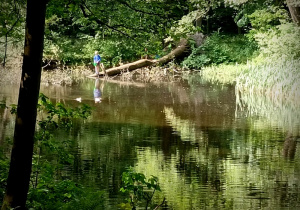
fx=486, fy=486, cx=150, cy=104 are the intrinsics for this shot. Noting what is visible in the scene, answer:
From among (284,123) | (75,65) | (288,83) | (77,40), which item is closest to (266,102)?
(288,83)

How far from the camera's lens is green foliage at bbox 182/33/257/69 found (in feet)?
85.6

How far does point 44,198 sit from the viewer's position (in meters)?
3.67

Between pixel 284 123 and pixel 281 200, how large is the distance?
5.18 metres

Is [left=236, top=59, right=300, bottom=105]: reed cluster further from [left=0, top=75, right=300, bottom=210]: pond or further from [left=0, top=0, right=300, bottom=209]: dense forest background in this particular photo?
[left=0, top=75, right=300, bottom=210]: pond

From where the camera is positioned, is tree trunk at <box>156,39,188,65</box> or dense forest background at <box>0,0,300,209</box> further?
tree trunk at <box>156,39,188,65</box>

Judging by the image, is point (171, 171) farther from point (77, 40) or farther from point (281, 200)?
point (77, 40)

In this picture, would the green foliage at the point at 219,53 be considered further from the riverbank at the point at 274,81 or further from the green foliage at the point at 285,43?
the riverbank at the point at 274,81

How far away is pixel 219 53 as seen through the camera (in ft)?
87.4

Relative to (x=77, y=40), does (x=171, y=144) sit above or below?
below

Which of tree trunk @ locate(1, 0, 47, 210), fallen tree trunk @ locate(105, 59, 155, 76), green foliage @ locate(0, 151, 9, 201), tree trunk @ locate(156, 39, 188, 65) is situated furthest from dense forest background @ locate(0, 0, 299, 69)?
tree trunk @ locate(1, 0, 47, 210)

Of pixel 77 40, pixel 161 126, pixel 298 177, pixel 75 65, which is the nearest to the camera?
pixel 298 177

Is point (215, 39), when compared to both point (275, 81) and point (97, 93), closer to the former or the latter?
point (97, 93)

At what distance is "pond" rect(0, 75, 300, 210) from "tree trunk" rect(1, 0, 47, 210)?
217 centimetres

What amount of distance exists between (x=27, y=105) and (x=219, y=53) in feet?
79.2
